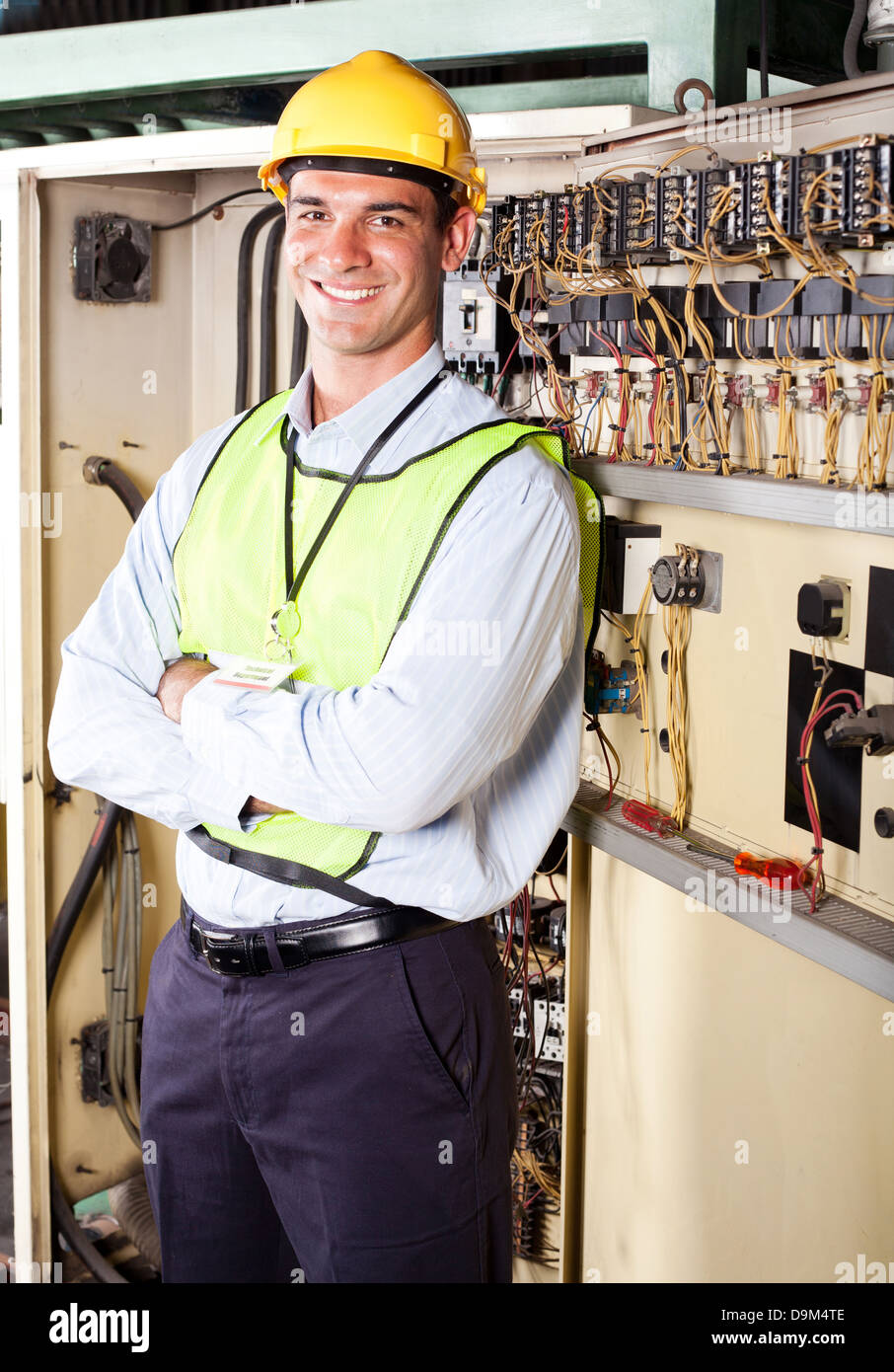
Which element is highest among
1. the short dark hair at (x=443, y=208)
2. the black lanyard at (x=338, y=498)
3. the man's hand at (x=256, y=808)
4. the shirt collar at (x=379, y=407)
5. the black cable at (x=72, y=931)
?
the short dark hair at (x=443, y=208)

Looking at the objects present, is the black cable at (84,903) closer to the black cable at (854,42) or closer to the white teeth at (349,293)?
the white teeth at (349,293)

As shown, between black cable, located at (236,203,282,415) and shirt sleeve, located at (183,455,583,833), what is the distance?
4.45 ft

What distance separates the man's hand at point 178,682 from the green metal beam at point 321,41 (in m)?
0.93

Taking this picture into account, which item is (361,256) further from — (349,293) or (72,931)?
(72,931)

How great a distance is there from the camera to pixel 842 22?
203 cm

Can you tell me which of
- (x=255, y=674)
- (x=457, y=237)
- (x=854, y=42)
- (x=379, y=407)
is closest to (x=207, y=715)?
(x=255, y=674)

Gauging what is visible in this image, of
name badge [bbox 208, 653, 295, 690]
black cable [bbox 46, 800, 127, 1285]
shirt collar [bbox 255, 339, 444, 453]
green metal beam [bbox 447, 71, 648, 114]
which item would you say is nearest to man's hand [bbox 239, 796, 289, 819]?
→ name badge [bbox 208, 653, 295, 690]

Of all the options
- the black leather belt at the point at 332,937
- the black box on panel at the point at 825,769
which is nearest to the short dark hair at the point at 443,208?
the black box on panel at the point at 825,769

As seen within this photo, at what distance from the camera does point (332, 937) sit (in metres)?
1.50

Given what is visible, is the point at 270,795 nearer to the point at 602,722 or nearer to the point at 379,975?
the point at 379,975

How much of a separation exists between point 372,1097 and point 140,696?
53cm

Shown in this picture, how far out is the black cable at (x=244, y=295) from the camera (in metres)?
2.55

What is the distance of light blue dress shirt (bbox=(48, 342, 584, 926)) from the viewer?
135 cm
